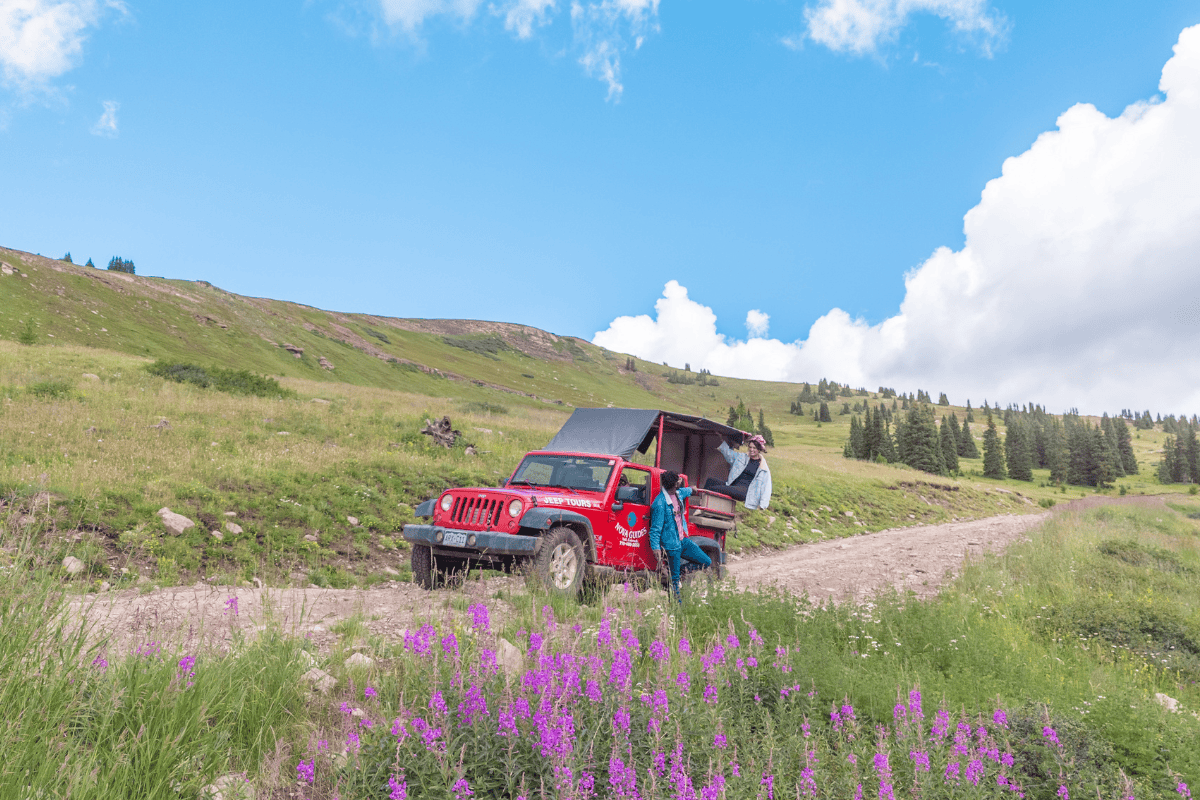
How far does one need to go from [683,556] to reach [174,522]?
27.8 ft

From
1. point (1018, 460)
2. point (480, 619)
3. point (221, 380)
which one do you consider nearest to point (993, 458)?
point (1018, 460)

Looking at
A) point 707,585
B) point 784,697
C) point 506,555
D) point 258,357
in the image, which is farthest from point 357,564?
point 258,357

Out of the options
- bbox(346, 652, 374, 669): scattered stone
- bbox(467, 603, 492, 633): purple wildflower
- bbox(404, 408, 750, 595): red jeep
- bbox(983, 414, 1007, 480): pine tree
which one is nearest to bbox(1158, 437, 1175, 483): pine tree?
bbox(983, 414, 1007, 480): pine tree

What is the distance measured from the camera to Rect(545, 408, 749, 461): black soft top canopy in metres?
10.9

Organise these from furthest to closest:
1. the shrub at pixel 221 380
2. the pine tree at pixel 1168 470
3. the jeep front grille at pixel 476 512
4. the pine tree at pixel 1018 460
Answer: the pine tree at pixel 1168 470, the pine tree at pixel 1018 460, the shrub at pixel 221 380, the jeep front grille at pixel 476 512

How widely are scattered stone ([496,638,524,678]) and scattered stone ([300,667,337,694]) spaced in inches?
45.2

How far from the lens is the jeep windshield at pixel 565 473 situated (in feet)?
30.3

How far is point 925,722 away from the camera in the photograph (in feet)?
14.1

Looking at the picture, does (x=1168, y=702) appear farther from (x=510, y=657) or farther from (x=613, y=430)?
(x=613, y=430)

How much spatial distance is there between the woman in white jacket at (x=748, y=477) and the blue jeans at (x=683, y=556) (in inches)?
116

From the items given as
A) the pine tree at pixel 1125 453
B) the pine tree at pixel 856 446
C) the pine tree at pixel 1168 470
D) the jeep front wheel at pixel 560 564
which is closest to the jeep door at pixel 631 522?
the jeep front wheel at pixel 560 564

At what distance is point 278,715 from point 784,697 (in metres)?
3.42

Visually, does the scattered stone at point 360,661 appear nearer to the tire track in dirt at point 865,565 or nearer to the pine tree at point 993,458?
the tire track in dirt at point 865,565

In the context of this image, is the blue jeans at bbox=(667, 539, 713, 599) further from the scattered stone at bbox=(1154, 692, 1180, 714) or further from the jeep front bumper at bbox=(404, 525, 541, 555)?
the scattered stone at bbox=(1154, 692, 1180, 714)
